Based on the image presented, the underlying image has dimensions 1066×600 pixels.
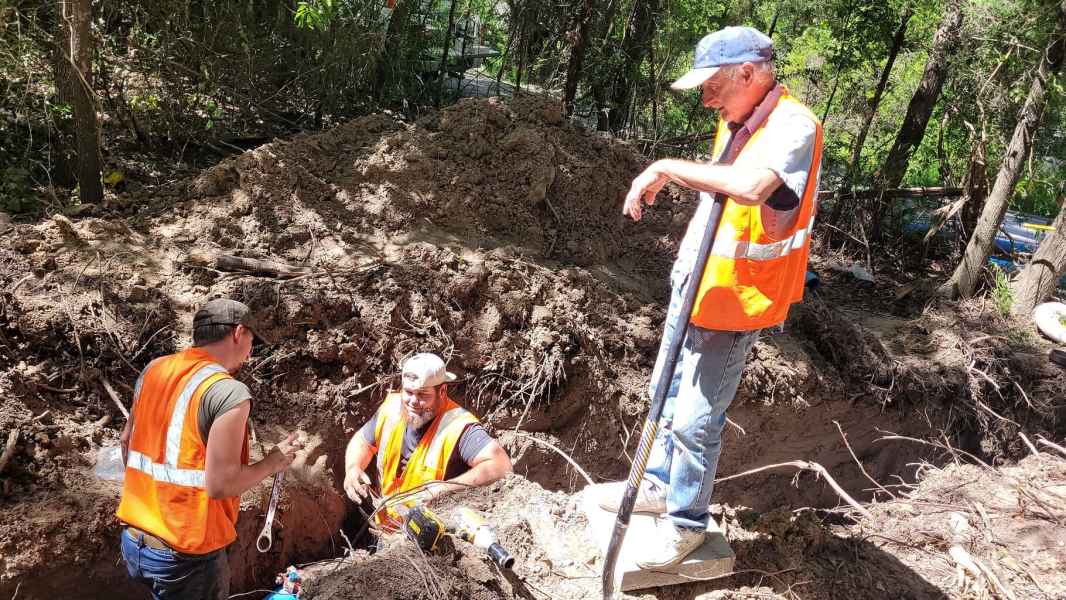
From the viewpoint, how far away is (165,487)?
2.37 m

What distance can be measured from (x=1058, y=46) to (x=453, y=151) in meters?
5.48

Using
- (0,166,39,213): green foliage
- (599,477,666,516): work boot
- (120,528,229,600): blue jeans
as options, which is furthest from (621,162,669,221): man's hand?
(0,166,39,213): green foliage

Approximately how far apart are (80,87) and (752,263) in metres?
4.90

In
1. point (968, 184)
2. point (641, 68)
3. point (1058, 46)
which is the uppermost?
point (1058, 46)

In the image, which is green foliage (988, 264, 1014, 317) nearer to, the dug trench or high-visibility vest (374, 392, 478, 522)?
the dug trench

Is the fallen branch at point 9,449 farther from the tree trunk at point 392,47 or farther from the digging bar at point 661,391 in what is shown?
the tree trunk at point 392,47

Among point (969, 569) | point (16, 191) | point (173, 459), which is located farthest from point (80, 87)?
point (969, 569)

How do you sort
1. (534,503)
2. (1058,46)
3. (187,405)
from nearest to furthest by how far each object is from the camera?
(187,405) < (534,503) < (1058,46)

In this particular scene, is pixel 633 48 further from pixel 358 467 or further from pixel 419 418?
pixel 358 467

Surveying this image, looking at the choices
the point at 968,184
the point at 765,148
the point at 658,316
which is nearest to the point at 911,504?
the point at 658,316

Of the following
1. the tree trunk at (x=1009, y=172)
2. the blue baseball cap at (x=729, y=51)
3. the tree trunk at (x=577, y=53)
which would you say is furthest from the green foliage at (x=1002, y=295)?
the blue baseball cap at (x=729, y=51)

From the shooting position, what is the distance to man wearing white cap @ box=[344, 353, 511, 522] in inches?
130

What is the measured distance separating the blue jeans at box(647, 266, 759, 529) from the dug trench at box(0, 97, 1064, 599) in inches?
23.6

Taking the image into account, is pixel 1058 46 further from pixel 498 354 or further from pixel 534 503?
pixel 534 503
